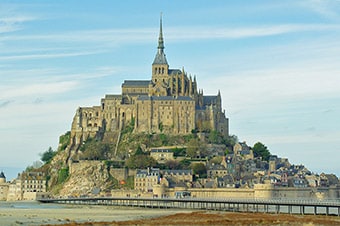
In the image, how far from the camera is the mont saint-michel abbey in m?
145

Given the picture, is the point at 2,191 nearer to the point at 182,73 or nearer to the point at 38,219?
the point at 182,73

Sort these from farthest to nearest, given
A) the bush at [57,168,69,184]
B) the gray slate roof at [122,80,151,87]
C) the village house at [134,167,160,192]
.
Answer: the gray slate roof at [122,80,151,87] → the bush at [57,168,69,184] → the village house at [134,167,160,192]

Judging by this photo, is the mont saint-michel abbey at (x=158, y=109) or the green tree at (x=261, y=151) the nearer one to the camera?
the mont saint-michel abbey at (x=158, y=109)

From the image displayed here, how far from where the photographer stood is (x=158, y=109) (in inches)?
5714

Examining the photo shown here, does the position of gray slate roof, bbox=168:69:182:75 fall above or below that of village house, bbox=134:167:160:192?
above

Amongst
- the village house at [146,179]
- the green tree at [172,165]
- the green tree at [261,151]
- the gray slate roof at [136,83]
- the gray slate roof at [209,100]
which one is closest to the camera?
the village house at [146,179]

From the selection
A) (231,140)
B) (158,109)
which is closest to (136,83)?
(158,109)

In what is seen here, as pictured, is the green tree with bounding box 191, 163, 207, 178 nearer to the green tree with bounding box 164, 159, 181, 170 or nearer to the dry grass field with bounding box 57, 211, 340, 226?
the green tree with bounding box 164, 159, 181, 170

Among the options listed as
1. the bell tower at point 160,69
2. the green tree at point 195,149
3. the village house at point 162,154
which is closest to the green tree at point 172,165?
the village house at point 162,154

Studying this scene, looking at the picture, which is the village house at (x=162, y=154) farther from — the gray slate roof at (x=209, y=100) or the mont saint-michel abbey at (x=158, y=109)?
the gray slate roof at (x=209, y=100)

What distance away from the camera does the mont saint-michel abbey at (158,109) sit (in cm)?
14488

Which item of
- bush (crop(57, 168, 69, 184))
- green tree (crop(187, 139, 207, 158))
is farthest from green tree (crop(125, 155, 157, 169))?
bush (crop(57, 168, 69, 184))

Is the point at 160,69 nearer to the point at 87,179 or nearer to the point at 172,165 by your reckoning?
the point at 172,165

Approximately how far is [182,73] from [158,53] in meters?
7.86
